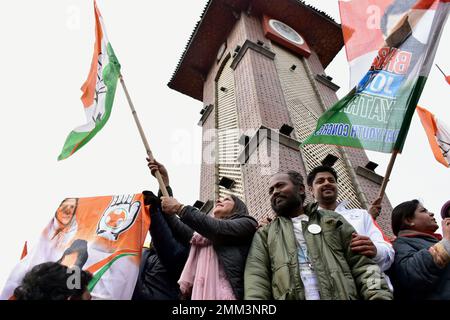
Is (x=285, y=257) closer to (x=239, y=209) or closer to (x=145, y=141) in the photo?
(x=239, y=209)

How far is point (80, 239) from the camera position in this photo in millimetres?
3520

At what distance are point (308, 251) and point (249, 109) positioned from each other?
7.60 meters

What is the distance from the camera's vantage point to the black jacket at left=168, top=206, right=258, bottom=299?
289 centimetres

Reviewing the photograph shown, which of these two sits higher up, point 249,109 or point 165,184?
point 165,184

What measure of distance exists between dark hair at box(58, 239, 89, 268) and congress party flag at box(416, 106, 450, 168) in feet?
15.0

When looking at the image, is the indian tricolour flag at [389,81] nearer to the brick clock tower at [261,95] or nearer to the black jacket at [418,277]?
the black jacket at [418,277]

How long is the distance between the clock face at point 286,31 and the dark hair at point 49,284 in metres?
13.4

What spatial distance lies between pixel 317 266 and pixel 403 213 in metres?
1.24

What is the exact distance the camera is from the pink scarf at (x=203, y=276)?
9.07 ft

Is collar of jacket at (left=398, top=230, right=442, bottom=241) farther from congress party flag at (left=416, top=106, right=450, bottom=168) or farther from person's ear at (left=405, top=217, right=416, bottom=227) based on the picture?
congress party flag at (left=416, top=106, right=450, bottom=168)

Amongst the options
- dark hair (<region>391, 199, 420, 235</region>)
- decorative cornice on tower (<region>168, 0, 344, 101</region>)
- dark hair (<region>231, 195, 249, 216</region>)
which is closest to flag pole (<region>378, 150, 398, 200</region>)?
dark hair (<region>391, 199, 420, 235</region>)

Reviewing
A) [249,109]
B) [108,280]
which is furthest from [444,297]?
[249,109]

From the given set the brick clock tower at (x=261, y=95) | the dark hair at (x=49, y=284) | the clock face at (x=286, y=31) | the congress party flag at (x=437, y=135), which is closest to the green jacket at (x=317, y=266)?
the dark hair at (x=49, y=284)
